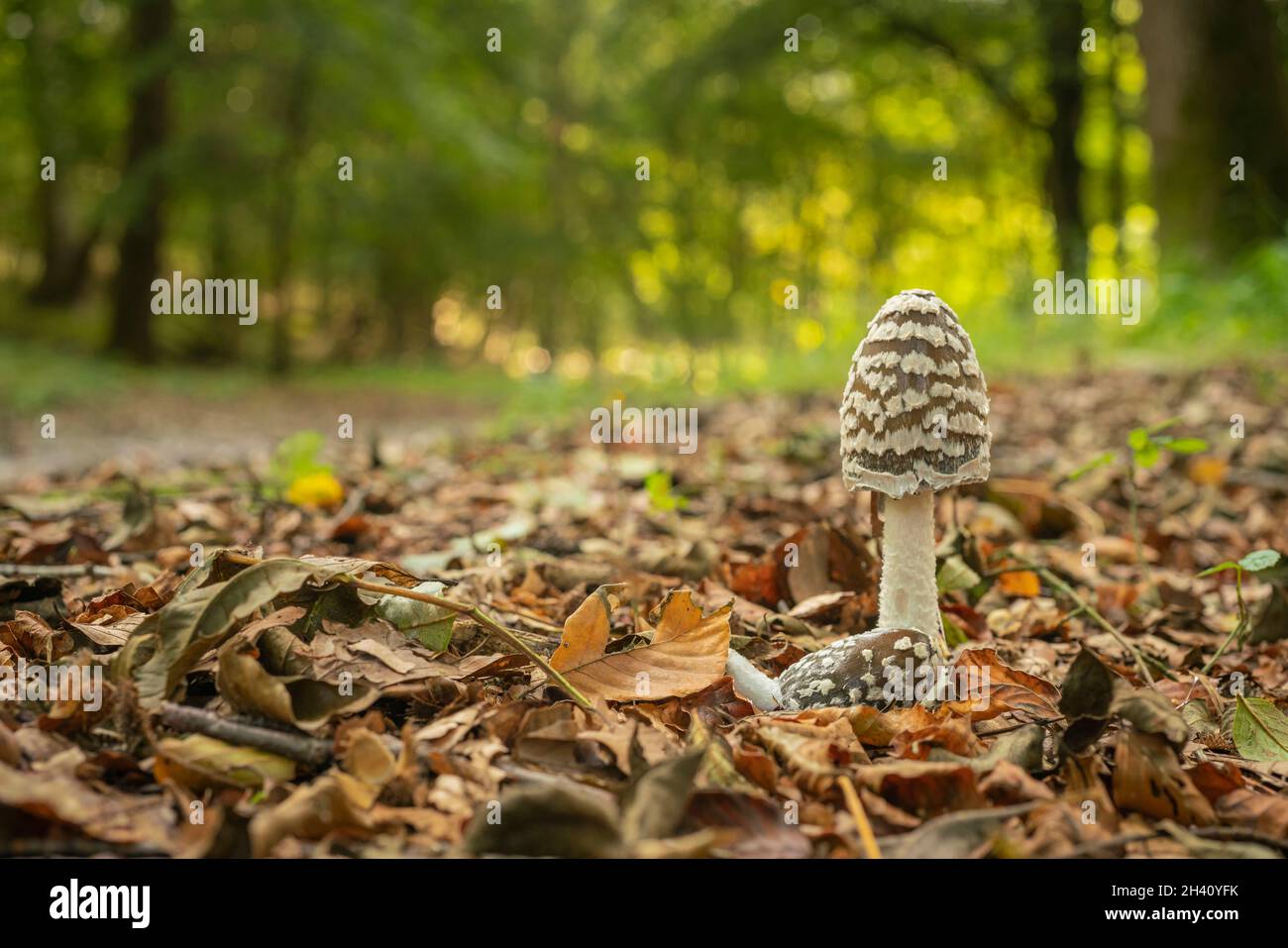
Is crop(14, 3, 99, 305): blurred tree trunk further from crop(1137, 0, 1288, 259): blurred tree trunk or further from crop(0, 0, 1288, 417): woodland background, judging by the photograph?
crop(1137, 0, 1288, 259): blurred tree trunk

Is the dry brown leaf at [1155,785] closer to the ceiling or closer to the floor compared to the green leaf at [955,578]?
closer to the floor

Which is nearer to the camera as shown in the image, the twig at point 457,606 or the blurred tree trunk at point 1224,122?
the twig at point 457,606

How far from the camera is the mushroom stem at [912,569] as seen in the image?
288cm

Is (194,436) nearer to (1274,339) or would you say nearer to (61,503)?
(61,503)

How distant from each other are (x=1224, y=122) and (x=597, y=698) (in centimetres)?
1094

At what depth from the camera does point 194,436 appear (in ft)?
38.7

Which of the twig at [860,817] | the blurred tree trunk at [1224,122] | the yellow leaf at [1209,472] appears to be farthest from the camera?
the blurred tree trunk at [1224,122]

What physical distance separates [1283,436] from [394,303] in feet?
91.3

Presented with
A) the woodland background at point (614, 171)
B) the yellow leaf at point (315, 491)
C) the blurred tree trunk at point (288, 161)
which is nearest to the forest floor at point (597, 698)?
the yellow leaf at point (315, 491)

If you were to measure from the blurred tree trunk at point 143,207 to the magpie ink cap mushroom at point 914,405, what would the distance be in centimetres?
1856

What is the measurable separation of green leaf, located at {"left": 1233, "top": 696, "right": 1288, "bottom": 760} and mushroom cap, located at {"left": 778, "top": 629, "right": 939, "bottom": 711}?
0.71 metres

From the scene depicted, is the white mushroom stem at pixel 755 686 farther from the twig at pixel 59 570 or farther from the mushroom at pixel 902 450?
the twig at pixel 59 570

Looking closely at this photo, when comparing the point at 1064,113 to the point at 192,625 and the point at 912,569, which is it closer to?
the point at 912,569

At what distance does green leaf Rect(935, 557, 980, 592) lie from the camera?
136 inches
